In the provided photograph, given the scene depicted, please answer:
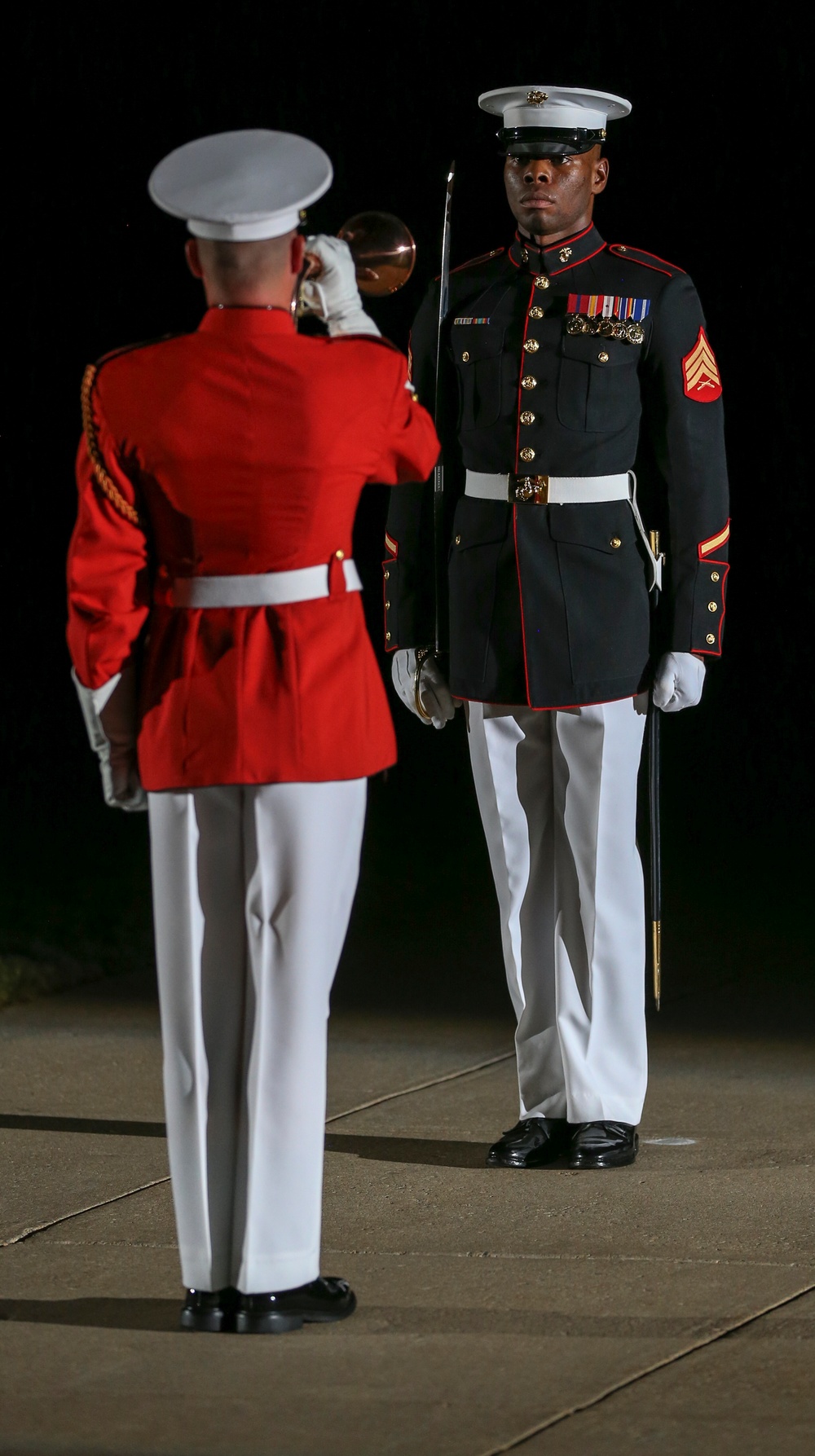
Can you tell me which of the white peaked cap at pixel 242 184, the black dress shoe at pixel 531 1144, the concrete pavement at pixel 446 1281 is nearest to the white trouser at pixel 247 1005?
the concrete pavement at pixel 446 1281

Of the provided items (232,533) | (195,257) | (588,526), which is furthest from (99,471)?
(588,526)

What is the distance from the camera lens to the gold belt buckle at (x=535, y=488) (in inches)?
164

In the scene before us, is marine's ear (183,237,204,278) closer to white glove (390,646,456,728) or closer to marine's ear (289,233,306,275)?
marine's ear (289,233,306,275)

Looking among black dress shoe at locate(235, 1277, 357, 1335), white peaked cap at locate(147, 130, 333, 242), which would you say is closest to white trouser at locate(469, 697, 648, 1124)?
black dress shoe at locate(235, 1277, 357, 1335)

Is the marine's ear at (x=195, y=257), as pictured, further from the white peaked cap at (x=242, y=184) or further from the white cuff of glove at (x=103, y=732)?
the white cuff of glove at (x=103, y=732)

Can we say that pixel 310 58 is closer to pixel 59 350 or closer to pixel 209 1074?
pixel 59 350

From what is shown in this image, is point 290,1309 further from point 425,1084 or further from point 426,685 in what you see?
point 425,1084

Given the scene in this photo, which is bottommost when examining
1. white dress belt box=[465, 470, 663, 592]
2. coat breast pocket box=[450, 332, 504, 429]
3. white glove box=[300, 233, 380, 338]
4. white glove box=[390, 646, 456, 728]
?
white glove box=[390, 646, 456, 728]

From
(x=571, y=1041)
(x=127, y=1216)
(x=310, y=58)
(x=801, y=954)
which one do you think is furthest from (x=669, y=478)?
(x=310, y=58)

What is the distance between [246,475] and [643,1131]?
187 centimetres

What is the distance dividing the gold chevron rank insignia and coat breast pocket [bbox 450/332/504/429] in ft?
1.10

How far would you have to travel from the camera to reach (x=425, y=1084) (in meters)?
4.89

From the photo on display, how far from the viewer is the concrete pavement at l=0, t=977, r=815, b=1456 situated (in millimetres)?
2961

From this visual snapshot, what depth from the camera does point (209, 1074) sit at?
3.22 metres
